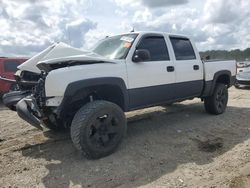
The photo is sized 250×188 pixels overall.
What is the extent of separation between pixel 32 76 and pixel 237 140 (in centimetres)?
394

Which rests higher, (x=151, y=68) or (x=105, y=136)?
(x=151, y=68)

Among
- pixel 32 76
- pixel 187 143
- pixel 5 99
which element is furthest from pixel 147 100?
pixel 5 99

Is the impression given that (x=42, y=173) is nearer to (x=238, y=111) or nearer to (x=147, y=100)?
(x=147, y=100)

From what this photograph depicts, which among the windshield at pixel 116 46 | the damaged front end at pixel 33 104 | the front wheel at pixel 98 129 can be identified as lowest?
the front wheel at pixel 98 129

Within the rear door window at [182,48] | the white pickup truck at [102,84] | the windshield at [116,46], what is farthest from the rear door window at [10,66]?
the rear door window at [182,48]

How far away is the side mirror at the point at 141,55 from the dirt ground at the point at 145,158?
4.86ft

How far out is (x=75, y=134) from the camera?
4613mm

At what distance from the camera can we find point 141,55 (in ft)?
17.9

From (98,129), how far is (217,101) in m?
4.19

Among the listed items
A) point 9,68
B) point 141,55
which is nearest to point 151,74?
point 141,55

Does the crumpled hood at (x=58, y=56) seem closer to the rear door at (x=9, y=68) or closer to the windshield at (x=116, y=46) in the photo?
the windshield at (x=116, y=46)

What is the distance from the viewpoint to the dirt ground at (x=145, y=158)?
4.21 m

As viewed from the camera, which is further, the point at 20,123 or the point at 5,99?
the point at 20,123

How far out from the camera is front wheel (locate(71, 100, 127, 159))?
4621 millimetres
